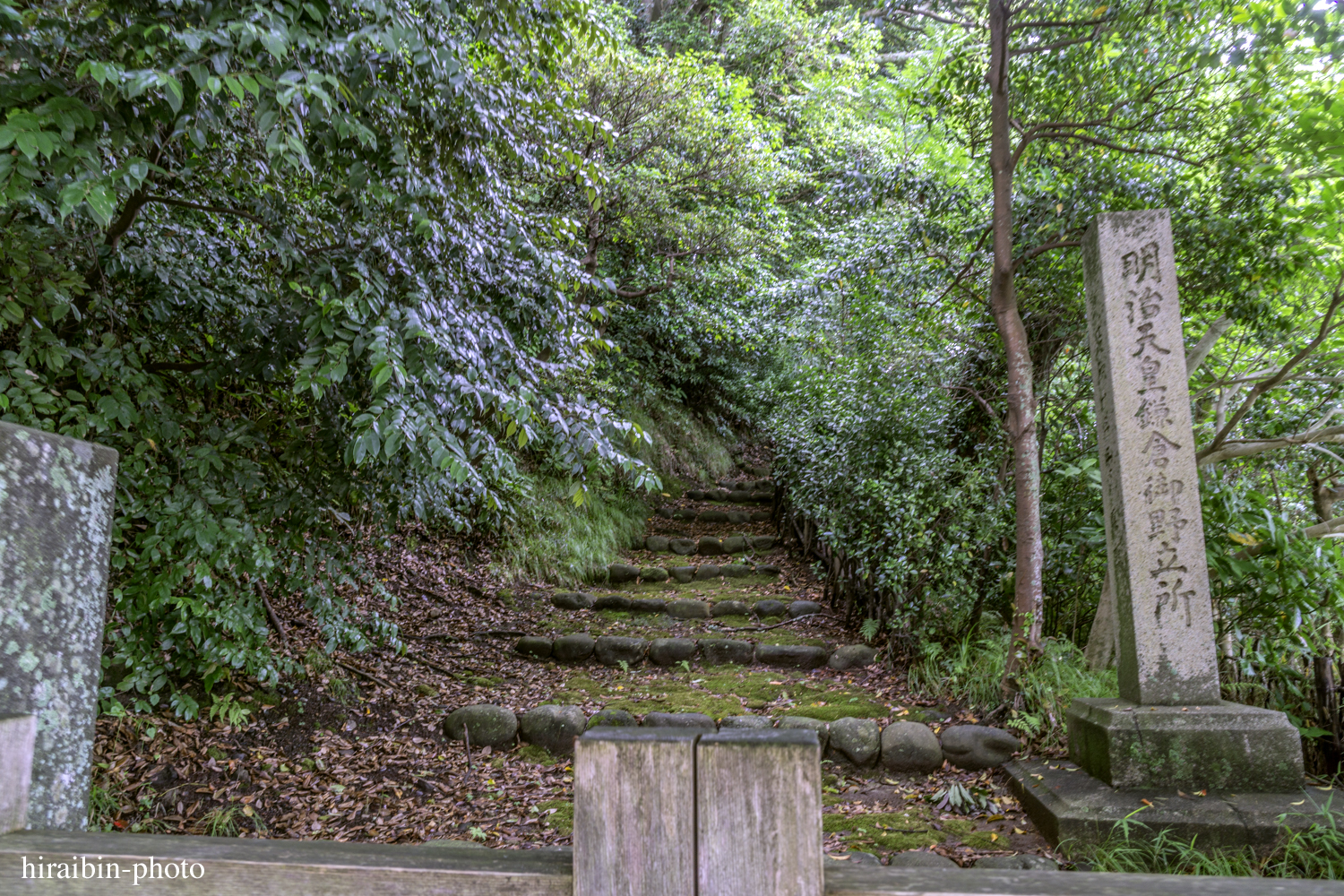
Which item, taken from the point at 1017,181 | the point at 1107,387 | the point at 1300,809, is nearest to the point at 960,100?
the point at 1017,181

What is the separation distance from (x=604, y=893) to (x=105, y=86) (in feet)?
7.39

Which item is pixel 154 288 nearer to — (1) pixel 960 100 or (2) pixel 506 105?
(2) pixel 506 105

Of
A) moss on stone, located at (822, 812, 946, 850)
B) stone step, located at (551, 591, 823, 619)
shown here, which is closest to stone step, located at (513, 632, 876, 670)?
stone step, located at (551, 591, 823, 619)

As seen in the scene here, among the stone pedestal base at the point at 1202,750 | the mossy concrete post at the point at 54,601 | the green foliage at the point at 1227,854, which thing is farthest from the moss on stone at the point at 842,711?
the mossy concrete post at the point at 54,601

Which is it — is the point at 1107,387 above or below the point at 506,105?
below

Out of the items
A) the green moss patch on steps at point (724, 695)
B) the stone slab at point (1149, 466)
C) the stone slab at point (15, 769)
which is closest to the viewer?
the stone slab at point (15, 769)

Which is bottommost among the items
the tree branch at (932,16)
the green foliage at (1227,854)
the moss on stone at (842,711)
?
the green foliage at (1227,854)

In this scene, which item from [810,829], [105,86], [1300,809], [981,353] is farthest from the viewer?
[981,353]

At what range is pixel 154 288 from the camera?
284cm

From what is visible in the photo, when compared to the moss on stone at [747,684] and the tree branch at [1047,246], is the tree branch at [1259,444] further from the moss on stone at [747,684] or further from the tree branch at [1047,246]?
the moss on stone at [747,684]

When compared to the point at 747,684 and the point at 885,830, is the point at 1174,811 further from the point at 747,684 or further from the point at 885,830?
the point at 747,684

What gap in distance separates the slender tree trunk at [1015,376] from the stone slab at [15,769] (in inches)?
154

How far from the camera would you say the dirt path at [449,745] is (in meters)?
3.05

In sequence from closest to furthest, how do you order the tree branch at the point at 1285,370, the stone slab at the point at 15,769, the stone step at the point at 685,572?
the stone slab at the point at 15,769 < the tree branch at the point at 1285,370 < the stone step at the point at 685,572
